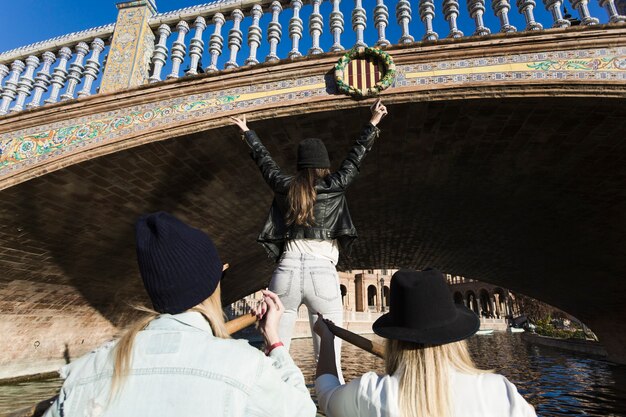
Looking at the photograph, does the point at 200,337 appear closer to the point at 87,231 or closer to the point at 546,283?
the point at 87,231

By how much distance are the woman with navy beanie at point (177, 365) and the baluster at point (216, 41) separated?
5820 millimetres

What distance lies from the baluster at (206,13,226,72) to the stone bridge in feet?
0.07

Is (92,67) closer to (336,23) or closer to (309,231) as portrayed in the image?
(336,23)

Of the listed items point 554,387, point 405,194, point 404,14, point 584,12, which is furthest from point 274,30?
point 554,387

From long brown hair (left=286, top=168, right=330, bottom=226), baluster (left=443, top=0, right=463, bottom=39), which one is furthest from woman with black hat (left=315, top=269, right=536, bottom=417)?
baluster (left=443, top=0, right=463, bottom=39)

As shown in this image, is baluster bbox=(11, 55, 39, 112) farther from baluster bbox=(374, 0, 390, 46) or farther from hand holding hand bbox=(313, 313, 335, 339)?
hand holding hand bbox=(313, 313, 335, 339)

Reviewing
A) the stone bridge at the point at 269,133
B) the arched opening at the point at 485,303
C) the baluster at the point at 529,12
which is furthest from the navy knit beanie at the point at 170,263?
the arched opening at the point at 485,303

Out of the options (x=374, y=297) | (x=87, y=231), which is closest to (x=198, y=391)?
(x=87, y=231)

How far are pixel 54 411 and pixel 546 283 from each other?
1539cm

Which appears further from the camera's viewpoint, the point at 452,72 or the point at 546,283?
the point at 546,283

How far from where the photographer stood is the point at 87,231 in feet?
26.5

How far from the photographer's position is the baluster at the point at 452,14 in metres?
5.82

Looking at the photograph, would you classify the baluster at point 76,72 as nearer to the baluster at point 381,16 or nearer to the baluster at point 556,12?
the baluster at point 381,16

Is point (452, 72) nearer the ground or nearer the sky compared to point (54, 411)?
nearer the sky
